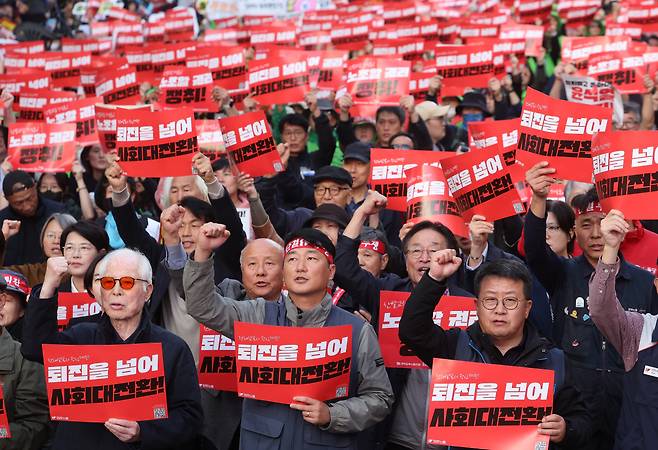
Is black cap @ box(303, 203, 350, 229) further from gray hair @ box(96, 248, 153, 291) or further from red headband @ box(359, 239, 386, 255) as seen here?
gray hair @ box(96, 248, 153, 291)

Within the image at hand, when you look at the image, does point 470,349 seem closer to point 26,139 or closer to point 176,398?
point 176,398

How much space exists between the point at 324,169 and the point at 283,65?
3.26 meters

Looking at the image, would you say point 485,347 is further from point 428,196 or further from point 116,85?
point 116,85

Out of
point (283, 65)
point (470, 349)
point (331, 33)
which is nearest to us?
point (470, 349)

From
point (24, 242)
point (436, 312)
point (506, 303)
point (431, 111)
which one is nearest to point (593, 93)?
point (431, 111)

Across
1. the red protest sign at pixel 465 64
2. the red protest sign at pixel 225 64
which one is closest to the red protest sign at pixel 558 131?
the red protest sign at pixel 465 64

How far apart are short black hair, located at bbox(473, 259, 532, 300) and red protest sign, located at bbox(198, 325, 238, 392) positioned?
1496 millimetres

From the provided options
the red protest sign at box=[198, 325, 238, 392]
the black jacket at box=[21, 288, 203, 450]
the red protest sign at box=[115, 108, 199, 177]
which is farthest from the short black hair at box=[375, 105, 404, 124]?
the black jacket at box=[21, 288, 203, 450]

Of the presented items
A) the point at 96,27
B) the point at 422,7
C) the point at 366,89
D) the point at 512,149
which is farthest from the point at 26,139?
the point at 422,7

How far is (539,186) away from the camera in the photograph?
5.90m

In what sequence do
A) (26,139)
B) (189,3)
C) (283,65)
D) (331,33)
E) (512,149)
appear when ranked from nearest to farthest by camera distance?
(512,149), (26,139), (283,65), (331,33), (189,3)

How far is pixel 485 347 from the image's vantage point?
Answer: 5242mm

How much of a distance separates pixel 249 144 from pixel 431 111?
3.98m

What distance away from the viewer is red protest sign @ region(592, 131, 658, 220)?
559cm
